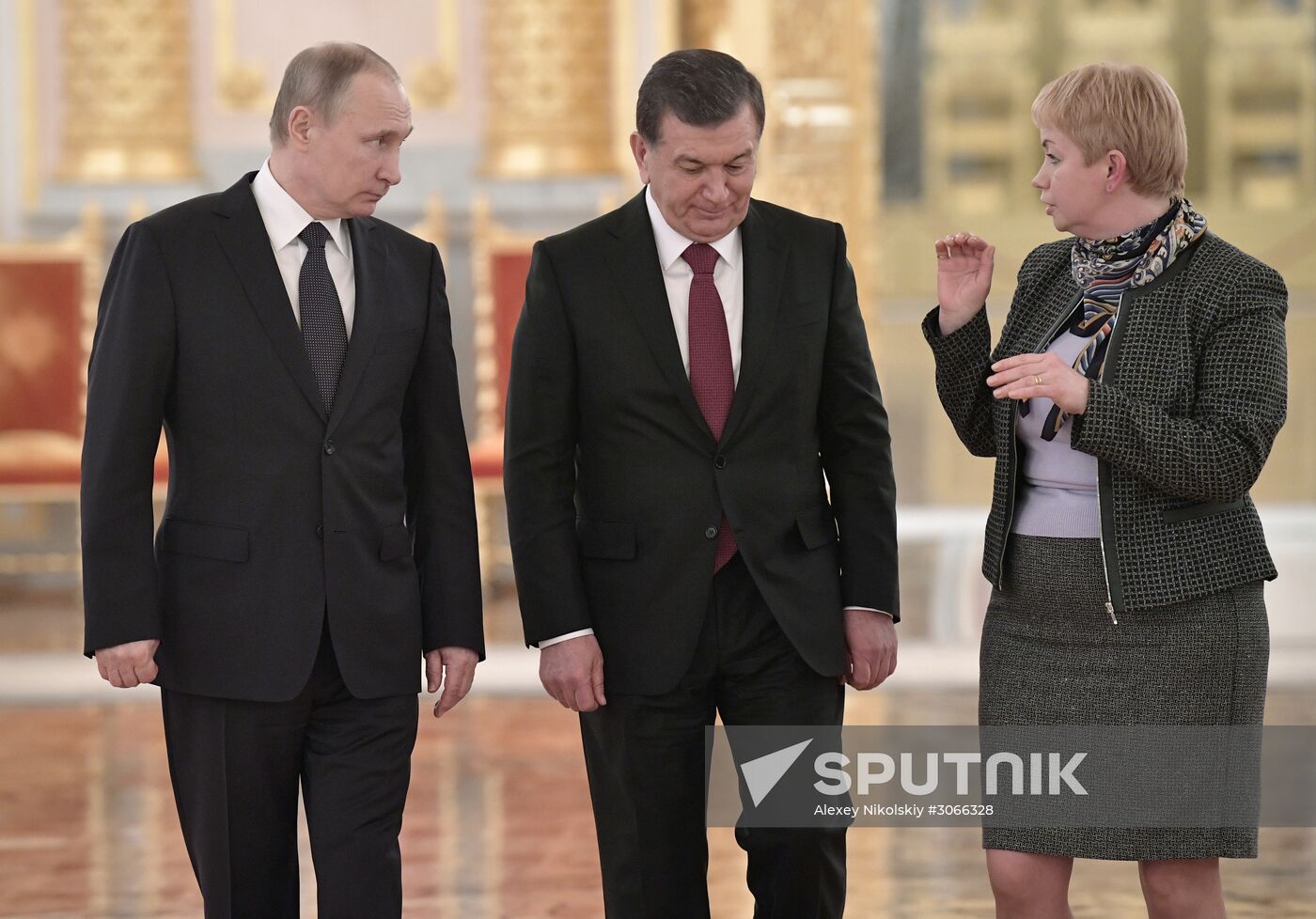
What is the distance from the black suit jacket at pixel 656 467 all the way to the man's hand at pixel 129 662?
0.50m

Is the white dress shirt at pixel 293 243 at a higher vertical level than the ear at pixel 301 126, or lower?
lower

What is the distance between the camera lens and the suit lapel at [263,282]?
90.6 inches

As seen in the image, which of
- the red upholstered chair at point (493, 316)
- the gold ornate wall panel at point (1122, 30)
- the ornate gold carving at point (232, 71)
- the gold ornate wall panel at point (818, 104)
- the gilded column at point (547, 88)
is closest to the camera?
the red upholstered chair at point (493, 316)

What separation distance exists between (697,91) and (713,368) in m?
0.38

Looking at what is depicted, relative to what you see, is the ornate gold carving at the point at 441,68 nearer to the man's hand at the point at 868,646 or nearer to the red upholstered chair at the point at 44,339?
the red upholstered chair at the point at 44,339

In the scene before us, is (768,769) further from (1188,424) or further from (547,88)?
(547,88)

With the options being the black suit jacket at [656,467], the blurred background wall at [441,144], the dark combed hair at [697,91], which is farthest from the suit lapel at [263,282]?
the blurred background wall at [441,144]

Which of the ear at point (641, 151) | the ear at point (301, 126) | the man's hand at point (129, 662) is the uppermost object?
the ear at point (301, 126)

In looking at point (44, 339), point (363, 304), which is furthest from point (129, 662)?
point (44, 339)

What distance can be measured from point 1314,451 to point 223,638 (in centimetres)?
738

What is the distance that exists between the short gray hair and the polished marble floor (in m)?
1.67

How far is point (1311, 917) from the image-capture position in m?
3.21

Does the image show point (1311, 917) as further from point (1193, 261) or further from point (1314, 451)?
point (1314, 451)

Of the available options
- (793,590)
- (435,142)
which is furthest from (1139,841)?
(435,142)
